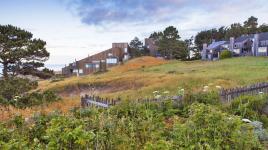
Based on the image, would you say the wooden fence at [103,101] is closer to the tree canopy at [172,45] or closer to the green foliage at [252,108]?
the green foliage at [252,108]

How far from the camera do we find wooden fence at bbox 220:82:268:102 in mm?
13098

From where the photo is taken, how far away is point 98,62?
75812 mm

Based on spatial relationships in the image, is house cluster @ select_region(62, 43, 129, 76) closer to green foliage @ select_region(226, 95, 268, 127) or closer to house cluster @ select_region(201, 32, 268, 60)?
house cluster @ select_region(201, 32, 268, 60)

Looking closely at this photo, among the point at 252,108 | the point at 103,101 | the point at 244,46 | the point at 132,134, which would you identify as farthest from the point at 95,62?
the point at 132,134

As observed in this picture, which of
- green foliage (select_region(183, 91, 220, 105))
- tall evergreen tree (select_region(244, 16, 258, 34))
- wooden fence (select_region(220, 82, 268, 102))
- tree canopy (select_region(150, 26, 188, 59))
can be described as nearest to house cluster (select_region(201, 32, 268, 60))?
tree canopy (select_region(150, 26, 188, 59))

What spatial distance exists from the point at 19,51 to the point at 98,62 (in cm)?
5821

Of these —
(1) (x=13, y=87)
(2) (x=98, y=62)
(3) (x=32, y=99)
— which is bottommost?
(3) (x=32, y=99)

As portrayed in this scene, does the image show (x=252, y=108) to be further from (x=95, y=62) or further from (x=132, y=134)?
(x=95, y=62)

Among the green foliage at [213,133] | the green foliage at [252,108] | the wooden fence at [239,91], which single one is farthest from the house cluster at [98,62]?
the green foliage at [213,133]

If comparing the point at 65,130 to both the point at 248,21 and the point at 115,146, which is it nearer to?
the point at 115,146

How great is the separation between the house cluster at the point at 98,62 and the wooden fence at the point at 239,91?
5834 cm

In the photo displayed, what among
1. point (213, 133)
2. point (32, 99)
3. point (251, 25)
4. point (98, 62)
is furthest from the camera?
point (251, 25)

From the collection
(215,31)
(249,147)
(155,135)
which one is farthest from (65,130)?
(215,31)

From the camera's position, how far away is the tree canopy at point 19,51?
17.8 metres
